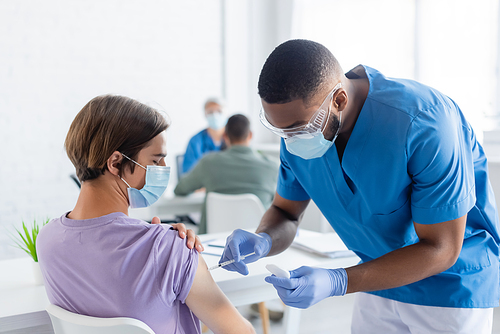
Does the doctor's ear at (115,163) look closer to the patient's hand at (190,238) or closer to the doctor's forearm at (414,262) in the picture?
the patient's hand at (190,238)

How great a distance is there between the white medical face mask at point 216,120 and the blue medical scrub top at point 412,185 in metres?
2.39

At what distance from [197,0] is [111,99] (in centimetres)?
342

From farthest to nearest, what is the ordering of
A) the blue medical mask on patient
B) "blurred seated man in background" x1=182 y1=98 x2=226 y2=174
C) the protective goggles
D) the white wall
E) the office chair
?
"blurred seated man in background" x1=182 y1=98 x2=226 y2=174 → the white wall → the office chair → the blue medical mask on patient → the protective goggles

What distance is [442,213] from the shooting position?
2.99ft

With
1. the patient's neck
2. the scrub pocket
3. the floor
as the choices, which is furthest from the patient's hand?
the floor

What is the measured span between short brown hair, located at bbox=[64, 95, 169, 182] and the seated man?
1502mm

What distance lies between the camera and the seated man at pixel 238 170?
249 cm

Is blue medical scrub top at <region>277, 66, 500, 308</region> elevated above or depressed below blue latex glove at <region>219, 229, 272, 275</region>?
above

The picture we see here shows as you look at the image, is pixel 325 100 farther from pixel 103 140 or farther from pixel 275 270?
pixel 103 140

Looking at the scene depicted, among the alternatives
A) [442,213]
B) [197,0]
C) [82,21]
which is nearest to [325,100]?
[442,213]

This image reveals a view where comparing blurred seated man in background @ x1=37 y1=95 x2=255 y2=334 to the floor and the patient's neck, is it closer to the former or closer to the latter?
the patient's neck

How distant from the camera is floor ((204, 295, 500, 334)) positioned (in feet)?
7.73

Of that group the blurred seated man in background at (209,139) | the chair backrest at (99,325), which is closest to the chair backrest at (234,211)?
the blurred seated man in background at (209,139)

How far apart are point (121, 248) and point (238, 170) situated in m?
1.61
